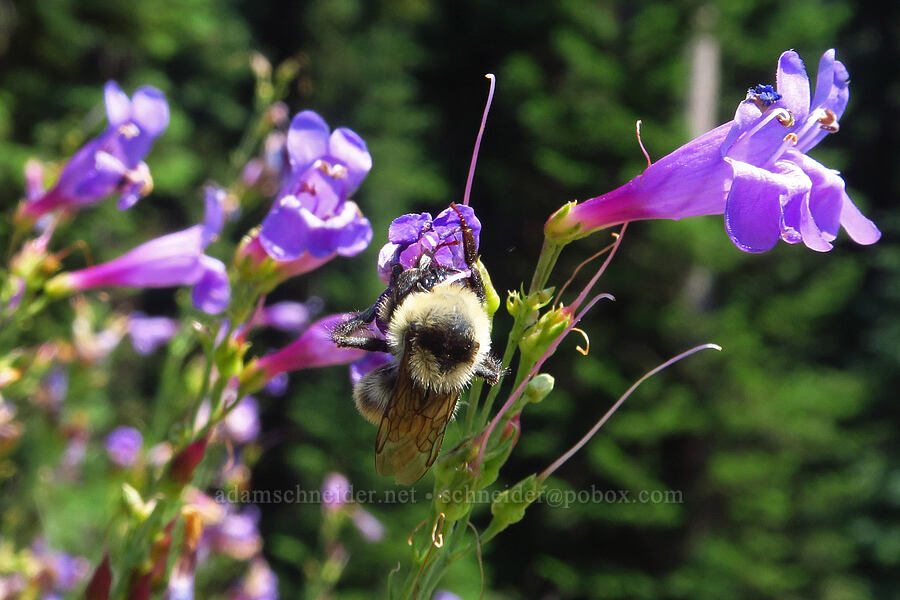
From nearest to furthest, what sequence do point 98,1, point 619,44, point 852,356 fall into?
point 98,1 → point 619,44 → point 852,356

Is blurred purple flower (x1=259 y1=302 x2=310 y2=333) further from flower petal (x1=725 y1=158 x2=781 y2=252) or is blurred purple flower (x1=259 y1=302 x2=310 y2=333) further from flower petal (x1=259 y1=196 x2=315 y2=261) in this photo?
flower petal (x1=725 y1=158 x2=781 y2=252)

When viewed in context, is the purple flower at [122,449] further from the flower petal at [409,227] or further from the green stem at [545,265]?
the green stem at [545,265]

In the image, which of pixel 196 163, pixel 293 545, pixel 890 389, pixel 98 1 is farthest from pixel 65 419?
pixel 890 389

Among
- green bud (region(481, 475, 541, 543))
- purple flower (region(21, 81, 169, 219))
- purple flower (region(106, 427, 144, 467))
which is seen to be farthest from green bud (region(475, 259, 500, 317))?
purple flower (region(106, 427, 144, 467))

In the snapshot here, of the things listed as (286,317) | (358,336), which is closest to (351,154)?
(358,336)

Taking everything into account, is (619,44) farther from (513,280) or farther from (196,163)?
(196,163)
